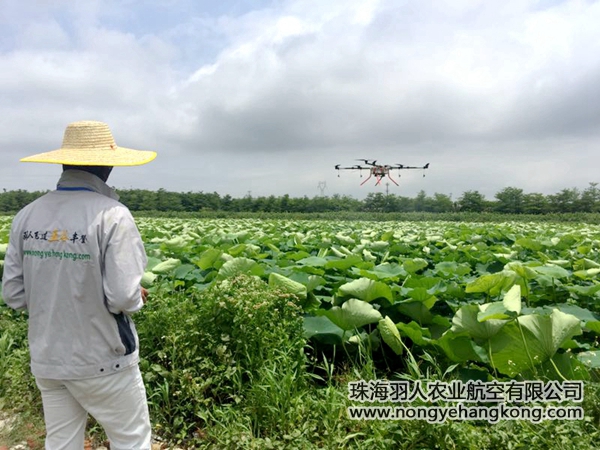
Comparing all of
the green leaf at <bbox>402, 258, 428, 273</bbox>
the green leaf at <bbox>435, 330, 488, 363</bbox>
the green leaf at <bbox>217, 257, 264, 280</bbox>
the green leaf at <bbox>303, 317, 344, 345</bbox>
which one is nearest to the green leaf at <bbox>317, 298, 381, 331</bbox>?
the green leaf at <bbox>303, 317, 344, 345</bbox>

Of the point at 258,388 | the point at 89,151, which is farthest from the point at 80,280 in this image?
the point at 258,388

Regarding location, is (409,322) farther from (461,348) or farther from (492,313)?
(492,313)

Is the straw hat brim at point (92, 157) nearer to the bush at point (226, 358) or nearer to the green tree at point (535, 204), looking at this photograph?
the bush at point (226, 358)

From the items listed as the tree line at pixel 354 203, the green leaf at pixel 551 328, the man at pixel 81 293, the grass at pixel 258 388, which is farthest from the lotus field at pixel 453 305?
the tree line at pixel 354 203

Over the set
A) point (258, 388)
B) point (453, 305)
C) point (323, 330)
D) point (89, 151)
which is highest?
point (89, 151)

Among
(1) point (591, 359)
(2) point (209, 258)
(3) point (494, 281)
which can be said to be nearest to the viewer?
(1) point (591, 359)

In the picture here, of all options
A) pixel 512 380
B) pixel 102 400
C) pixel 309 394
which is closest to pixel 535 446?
pixel 512 380

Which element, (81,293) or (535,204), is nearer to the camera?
(81,293)
